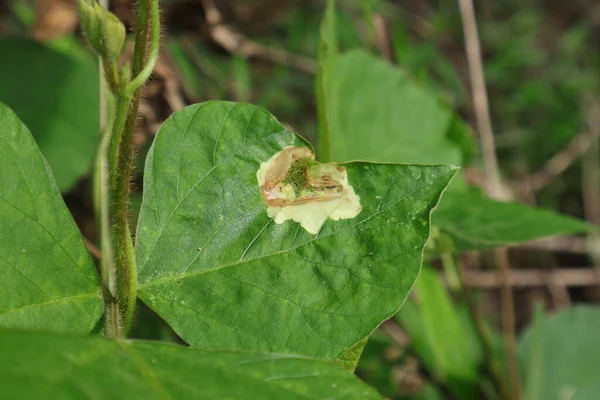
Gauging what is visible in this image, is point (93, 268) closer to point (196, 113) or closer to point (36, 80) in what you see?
point (196, 113)

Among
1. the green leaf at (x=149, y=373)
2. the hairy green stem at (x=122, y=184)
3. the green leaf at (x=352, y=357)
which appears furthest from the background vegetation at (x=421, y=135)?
the green leaf at (x=149, y=373)

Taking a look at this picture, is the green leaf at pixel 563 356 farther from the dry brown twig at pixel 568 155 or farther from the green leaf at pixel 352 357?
the green leaf at pixel 352 357

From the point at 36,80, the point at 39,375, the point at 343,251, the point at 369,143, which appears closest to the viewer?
the point at 39,375

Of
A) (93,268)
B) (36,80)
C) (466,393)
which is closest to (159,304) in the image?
(93,268)

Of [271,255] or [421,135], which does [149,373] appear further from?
[421,135]

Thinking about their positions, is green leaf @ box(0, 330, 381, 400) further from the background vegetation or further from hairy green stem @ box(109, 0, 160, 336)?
the background vegetation

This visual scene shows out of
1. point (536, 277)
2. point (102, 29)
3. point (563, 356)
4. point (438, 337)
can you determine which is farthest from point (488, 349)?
point (102, 29)

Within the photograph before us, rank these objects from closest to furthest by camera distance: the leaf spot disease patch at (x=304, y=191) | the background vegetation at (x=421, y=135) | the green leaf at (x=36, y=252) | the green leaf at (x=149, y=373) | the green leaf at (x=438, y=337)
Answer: the green leaf at (x=149, y=373) < the green leaf at (x=36, y=252) < the leaf spot disease patch at (x=304, y=191) < the background vegetation at (x=421, y=135) < the green leaf at (x=438, y=337)
